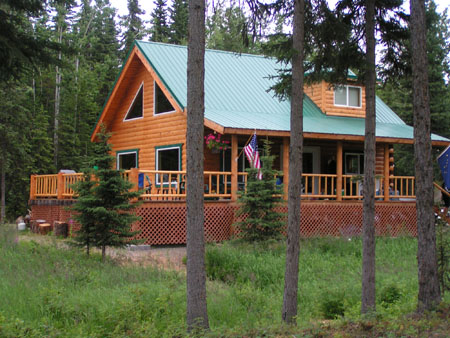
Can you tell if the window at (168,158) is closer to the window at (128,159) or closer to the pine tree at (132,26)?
the window at (128,159)

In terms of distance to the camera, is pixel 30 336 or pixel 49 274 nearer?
pixel 30 336

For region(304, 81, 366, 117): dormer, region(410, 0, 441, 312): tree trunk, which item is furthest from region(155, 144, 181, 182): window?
region(410, 0, 441, 312): tree trunk

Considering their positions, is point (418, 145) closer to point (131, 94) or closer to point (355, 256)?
point (355, 256)

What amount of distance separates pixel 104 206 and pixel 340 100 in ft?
39.8

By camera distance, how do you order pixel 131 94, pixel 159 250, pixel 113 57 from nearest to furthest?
pixel 159 250 → pixel 131 94 → pixel 113 57

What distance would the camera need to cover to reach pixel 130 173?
15.1 metres

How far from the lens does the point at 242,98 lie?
19859 millimetres

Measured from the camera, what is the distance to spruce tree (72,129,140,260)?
12.1m

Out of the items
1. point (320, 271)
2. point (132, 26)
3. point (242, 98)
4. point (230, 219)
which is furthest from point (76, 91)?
point (320, 271)

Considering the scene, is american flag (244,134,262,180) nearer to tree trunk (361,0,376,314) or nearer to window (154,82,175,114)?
window (154,82,175,114)

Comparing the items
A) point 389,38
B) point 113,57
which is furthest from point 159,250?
point 113,57

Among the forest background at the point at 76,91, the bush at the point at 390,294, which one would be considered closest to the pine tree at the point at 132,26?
the forest background at the point at 76,91

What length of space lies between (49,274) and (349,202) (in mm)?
10986

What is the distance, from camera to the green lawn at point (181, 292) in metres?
6.80
